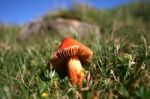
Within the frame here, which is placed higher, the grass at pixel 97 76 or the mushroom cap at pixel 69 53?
the mushroom cap at pixel 69 53

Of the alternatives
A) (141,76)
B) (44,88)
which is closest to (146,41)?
(141,76)

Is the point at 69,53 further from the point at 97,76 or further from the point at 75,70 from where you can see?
the point at 97,76

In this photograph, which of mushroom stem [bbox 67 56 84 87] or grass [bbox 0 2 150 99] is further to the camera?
mushroom stem [bbox 67 56 84 87]

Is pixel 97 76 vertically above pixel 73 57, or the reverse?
pixel 73 57

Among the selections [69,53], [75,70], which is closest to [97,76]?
[75,70]

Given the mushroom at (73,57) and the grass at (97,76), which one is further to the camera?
the mushroom at (73,57)

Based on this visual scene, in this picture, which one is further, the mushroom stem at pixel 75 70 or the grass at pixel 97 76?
the mushroom stem at pixel 75 70
